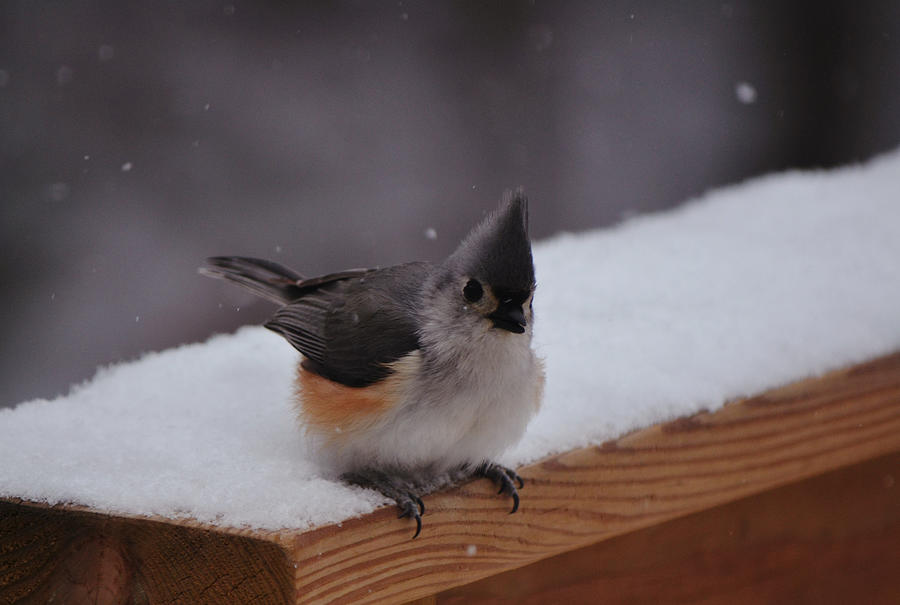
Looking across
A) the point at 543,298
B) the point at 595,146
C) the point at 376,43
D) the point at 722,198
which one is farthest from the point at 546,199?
the point at 543,298

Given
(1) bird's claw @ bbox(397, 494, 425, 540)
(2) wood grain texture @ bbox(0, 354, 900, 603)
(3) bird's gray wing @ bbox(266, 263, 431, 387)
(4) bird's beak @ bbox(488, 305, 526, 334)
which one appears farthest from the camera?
(3) bird's gray wing @ bbox(266, 263, 431, 387)

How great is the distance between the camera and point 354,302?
2.10m

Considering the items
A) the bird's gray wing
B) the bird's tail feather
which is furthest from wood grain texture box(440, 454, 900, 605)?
the bird's tail feather

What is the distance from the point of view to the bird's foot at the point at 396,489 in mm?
1676

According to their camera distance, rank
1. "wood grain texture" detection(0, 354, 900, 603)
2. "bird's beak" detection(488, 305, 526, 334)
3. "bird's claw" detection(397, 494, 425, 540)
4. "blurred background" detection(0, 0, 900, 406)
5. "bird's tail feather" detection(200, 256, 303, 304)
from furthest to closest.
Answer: "blurred background" detection(0, 0, 900, 406)
"bird's tail feather" detection(200, 256, 303, 304)
"bird's beak" detection(488, 305, 526, 334)
"bird's claw" detection(397, 494, 425, 540)
"wood grain texture" detection(0, 354, 900, 603)

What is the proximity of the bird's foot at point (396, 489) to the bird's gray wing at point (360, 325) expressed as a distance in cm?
17

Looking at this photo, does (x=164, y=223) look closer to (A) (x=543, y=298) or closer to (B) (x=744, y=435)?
(A) (x=543, y=298)

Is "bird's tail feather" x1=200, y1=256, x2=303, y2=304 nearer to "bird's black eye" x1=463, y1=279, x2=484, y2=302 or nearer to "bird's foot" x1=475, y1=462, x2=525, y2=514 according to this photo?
"bird's black eye" x1=463, y1=279, x2=484, y2=302

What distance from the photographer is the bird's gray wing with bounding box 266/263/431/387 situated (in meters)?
1.93

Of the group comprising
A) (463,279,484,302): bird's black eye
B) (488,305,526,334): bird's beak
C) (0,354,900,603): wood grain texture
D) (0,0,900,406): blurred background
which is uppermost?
(0,0,900,406): blurred background

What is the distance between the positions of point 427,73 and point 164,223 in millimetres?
2203

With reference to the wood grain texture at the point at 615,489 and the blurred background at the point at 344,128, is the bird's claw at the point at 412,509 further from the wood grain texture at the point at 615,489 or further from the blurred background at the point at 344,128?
the blurred background at the point at 344,128

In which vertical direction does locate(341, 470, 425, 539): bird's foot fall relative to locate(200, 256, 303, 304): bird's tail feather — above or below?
below

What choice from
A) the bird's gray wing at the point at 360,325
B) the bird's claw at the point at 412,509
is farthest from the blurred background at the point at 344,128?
the bird's claw at the point at 412,509
